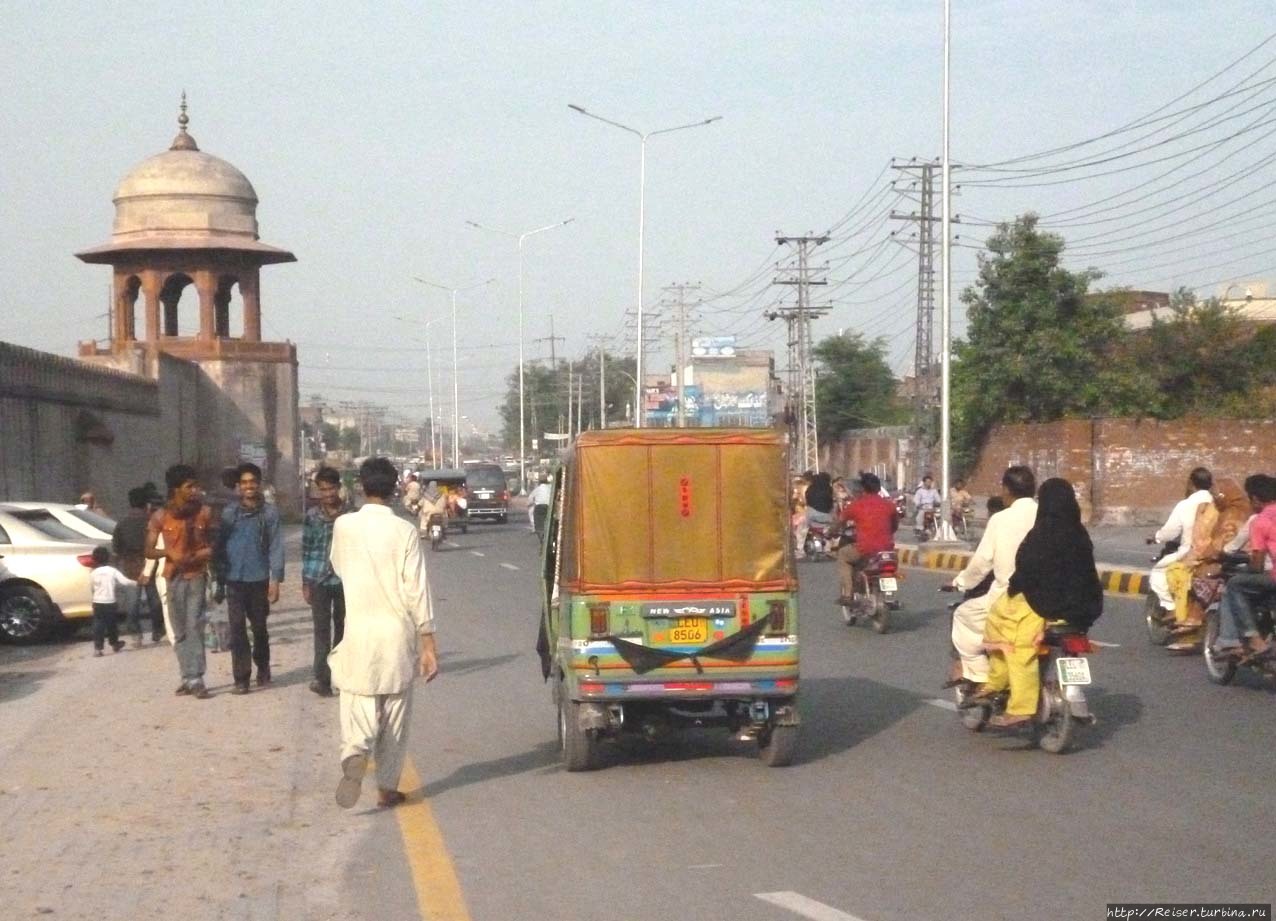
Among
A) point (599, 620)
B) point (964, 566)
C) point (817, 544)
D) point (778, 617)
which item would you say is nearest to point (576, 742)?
point (599, 620)

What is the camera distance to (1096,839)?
8078 mm

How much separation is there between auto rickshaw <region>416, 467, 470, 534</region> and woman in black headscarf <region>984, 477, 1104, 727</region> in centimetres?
3515

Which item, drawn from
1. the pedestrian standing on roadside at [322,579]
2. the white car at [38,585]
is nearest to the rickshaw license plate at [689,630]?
the pedestrian standing on roadside at [322,579]

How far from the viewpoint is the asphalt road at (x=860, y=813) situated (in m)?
7.07

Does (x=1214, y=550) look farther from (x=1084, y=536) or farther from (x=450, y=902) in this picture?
(x=450, y=902)

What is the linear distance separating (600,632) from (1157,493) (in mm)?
40930

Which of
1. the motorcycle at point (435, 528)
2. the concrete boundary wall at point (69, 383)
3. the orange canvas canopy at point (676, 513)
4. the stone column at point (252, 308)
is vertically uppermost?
the stone column at point (252, 308)

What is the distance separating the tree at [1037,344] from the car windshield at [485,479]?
1582 centimetres

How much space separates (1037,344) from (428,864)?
4760cm

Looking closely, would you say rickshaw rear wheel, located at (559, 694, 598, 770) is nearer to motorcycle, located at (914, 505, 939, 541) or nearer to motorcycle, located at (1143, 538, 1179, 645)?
motorcycle, located at (1143, 538, 1179, 645)

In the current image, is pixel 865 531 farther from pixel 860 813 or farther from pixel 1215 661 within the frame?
pixel 860 813

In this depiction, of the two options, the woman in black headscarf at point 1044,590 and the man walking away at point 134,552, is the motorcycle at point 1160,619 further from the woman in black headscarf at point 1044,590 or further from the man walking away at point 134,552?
the man walking away at point 134,552

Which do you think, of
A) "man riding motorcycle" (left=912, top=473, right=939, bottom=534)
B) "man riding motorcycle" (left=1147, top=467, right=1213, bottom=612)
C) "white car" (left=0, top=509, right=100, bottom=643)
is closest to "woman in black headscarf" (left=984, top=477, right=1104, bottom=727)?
"man riding motorcycle" (left=1147, top=467, right=1213, bottom=612)

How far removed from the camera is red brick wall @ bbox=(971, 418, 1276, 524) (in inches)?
1861
